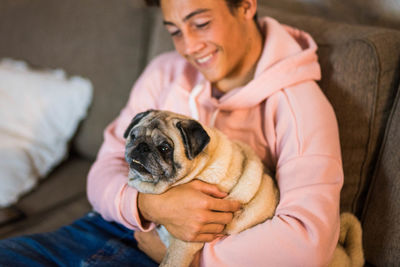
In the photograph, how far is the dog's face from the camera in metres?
0.91

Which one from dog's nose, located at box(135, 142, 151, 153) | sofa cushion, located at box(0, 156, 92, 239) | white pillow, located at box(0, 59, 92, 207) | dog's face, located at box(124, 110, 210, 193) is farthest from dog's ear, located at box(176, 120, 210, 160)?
white pillow, located at box(0, 59, 92, 207)

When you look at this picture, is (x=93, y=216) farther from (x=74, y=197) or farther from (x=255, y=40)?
(x=255, y=40)

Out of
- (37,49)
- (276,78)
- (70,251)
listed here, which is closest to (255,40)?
(276,78)

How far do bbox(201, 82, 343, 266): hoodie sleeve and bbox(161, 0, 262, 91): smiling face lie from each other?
25 cm

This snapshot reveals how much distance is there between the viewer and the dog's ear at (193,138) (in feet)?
2.94

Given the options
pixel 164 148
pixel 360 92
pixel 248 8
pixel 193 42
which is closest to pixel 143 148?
pixel 164 148

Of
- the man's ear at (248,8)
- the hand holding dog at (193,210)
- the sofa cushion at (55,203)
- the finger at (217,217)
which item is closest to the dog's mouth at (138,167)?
the hand holding dog at (193,210)

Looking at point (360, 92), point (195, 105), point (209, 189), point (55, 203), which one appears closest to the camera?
point (209, 189)

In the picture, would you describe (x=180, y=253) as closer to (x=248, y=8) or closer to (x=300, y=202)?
(x=300, y=202)

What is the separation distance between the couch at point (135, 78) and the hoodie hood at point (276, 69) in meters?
0.13

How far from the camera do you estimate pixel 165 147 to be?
95 centimetres

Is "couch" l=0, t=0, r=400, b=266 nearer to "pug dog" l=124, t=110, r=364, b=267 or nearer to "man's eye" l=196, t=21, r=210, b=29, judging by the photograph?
"pug dog" l=124, t=110, r=364, b=267

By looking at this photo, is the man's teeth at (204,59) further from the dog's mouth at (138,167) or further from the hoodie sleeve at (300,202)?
the dog's mouth at (138,167)

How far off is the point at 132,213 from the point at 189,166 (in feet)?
0.84
